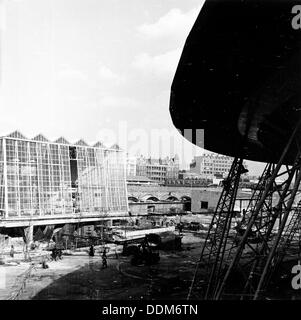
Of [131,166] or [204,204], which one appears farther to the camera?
[131,166]

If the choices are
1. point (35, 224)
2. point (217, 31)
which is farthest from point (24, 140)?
point (217, 31)

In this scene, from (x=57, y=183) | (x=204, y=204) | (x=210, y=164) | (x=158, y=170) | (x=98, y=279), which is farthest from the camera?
(x=210, y=164)

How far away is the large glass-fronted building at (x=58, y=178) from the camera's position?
38.3 m

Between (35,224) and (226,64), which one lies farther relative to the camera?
(35,224)

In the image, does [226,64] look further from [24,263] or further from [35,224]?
[35,224]

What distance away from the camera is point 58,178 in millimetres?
42906

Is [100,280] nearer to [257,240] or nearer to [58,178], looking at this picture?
[257,240]

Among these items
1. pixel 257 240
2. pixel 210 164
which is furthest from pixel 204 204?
pixel 210 164

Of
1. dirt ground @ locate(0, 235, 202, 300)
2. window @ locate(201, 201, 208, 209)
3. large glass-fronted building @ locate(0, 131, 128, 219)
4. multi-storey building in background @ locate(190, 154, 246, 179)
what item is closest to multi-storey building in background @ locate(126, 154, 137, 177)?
multi-storey building in background @ locate(190, 154, 246, 179)

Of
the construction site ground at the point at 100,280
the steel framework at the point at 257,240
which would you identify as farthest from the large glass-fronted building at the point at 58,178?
the steel framework at the point at 257,240

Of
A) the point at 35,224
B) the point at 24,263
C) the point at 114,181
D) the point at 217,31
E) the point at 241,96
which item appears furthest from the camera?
the point at 114,181
